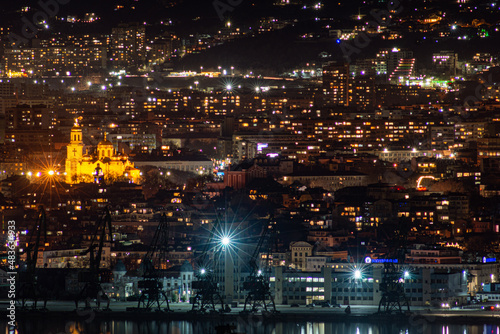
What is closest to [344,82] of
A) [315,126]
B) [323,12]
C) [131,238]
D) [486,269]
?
[315,126]

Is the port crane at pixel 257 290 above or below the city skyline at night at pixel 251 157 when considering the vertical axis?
below

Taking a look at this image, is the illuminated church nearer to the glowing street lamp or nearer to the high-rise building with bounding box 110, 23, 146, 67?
the glowing street lamp

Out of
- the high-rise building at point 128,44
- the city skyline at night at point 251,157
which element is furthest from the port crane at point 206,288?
the high-rise building at point 128,44

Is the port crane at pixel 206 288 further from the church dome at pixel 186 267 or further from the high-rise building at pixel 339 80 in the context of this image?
the high-rise building at pixel 339 80

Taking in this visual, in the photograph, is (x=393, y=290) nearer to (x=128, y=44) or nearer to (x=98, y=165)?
(x=98, y=165)

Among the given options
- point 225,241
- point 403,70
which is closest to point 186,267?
point 225,241

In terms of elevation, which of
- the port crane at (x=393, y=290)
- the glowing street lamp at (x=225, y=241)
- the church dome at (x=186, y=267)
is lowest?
the port crane at (x=393, y=290)
